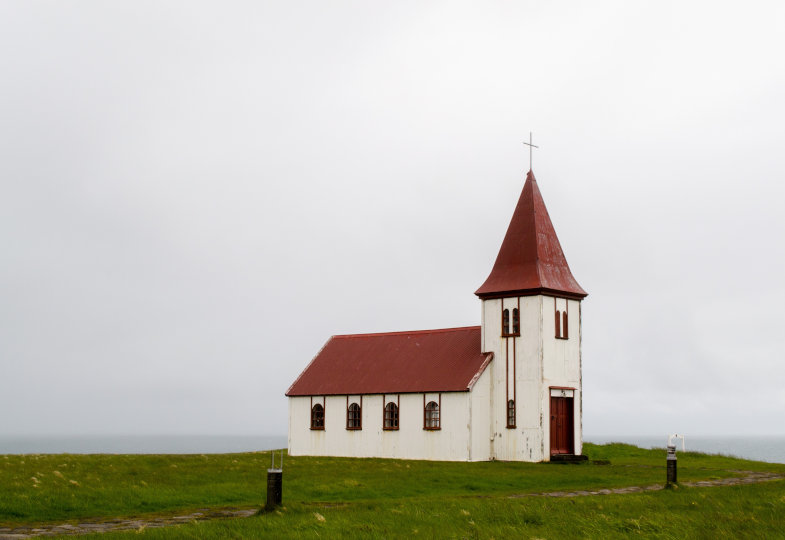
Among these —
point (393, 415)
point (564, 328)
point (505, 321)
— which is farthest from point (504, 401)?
point (393, 415)

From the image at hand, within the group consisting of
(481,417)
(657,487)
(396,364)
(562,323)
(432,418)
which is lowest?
(657,487)

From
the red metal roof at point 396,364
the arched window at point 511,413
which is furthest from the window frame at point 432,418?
the arched window at point 511,413

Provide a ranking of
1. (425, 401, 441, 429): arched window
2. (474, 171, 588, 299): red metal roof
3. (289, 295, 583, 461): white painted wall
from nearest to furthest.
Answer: (289, 295, 583, 461): white painted wall
(474, 171, 588, 299): red metal roof
(425, 401, 441, 429): arched window

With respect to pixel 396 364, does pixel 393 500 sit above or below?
below

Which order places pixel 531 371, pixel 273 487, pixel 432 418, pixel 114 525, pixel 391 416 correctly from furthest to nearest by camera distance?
pixel 391 416 < pixel 432 418 < pixel 531 371 < pixel 273 487 < pixel 114 525

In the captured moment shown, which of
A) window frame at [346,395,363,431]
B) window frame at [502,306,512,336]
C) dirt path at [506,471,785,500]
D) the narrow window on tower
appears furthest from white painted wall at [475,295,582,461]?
dirt path at [506,471,785,500]

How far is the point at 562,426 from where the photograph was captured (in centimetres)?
4459

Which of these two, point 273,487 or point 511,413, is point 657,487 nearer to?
point 273,487

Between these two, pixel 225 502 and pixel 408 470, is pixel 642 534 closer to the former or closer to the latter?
pixel 225 502

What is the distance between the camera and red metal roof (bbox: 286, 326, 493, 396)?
1812 inches

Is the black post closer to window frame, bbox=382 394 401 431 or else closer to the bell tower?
the bell tower

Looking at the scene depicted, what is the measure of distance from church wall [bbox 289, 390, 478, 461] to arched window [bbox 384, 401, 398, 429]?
0.80 feet

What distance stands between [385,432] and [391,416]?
34.4 inches

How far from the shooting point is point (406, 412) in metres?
46.8
